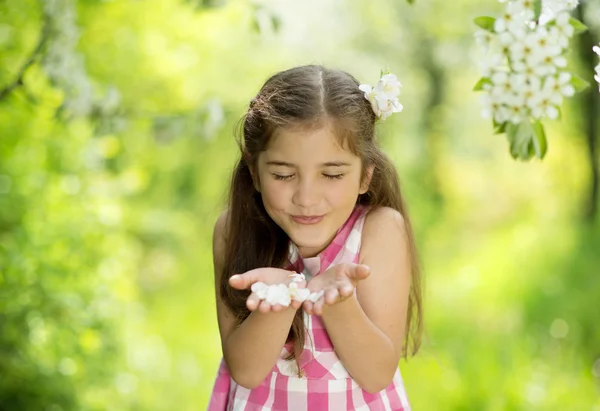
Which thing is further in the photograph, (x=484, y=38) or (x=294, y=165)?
(x=294, y=165)

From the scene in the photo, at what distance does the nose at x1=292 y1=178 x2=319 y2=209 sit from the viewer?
1616 millimetres

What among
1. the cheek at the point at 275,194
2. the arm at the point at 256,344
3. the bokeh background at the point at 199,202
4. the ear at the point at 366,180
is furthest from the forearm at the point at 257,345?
the bokeh background at the point at 199,202

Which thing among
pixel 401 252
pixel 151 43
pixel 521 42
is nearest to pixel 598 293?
A: pixel 151 43

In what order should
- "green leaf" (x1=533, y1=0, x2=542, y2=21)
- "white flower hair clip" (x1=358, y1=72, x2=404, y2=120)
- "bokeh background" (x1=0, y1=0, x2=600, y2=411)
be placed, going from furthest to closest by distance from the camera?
"bokeh background" (x1=0, y1=0, x2=600, y2=411) < "white flower hair clip" (x1=358, y1=72, x2=404, y2=120) < "green leaf" (x1=533, y1=0, x2=542, y2=21)

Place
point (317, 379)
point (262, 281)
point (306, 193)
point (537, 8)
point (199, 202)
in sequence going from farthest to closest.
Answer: point (199, 202) < point (317, 379) < point (306, 193) < point (262, 281) < point (537, 8)

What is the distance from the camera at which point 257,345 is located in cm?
162

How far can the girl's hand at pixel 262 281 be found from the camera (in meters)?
1.44

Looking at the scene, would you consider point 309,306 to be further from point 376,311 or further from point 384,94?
point 384,94

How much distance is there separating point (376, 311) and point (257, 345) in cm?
25

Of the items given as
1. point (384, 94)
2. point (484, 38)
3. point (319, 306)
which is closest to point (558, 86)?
point (484, 38)

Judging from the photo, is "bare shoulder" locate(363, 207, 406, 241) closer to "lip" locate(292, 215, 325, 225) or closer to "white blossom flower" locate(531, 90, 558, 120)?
"lip" locate(292, 215, 325, 225)

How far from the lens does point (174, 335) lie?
217 inches

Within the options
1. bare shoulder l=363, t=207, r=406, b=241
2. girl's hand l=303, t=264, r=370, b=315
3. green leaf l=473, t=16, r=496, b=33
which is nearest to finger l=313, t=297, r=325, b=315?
girl's hand l=303, t=264, r=370, b=315

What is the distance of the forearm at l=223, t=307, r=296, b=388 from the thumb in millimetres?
103
